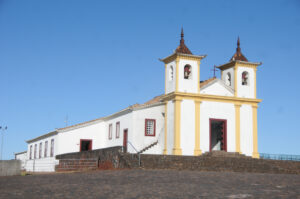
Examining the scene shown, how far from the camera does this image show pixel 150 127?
30969 mm

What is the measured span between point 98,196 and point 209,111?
20.3 m

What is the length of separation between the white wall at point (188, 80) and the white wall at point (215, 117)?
1327 millimetres

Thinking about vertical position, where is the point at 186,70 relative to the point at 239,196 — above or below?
above

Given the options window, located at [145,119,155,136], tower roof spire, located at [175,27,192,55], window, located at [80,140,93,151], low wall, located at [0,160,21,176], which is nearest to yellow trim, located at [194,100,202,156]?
window, located at [145,119,155,136]

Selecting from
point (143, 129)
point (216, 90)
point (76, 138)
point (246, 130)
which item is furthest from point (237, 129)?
point (76, 138)

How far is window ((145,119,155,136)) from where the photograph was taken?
3081 cm

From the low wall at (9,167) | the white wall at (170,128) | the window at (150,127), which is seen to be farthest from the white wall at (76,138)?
the low wall at (9,167)

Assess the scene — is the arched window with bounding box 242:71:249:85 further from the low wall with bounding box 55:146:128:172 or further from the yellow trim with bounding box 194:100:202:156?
the low wall with bounding box 55:146:128:172

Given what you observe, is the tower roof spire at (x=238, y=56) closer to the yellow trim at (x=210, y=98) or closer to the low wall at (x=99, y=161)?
the yellow trim at (x=210, y=98)

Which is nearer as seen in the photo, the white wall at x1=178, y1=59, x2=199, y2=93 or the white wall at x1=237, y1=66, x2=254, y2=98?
the white wall at x1=178, y1=59, x2=199, y2=93

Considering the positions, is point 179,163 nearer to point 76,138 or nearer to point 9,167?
point 9,167

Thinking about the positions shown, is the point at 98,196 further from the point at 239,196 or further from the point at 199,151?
the point at 199,151

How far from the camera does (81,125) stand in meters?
35.2

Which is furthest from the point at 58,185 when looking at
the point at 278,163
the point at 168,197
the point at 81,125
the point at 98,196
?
the point at 81,125
